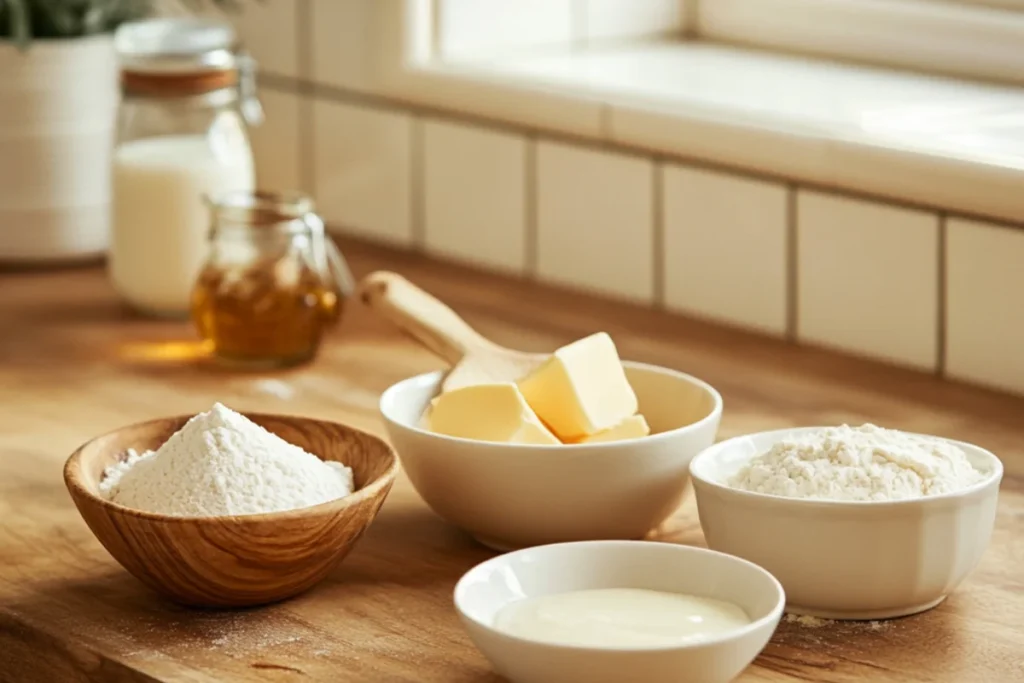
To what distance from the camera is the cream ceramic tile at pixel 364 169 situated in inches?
68.2

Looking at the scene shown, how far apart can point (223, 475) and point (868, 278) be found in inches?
24.5

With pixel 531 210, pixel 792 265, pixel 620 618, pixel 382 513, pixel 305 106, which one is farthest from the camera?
pixel 305 106

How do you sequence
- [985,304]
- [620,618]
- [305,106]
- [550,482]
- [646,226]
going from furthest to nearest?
[305,106] → [646,226] → [985,304] → [550,482] → [620,618]

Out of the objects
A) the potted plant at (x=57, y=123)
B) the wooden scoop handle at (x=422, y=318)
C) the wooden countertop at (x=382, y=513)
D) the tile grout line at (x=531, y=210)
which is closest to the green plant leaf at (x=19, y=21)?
the potted plant at (x=57, y=123)

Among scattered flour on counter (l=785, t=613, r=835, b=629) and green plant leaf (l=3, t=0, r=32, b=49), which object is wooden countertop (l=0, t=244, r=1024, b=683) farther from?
green plant leaf (l=3, t=0, r=32, b=49)

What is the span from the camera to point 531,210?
1610 mm

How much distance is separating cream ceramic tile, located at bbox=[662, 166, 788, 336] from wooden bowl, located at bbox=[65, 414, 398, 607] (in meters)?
0.55

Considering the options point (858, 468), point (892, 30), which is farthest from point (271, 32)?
point (858, 468)

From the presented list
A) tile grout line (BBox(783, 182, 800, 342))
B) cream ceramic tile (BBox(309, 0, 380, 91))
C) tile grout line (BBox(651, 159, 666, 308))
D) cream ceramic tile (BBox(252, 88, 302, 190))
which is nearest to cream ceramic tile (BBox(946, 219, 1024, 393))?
tile grout line (BBox(783, 182, 800, 342))

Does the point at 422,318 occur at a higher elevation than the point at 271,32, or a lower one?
lower

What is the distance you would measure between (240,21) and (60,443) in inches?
30.9

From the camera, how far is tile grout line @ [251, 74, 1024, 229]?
4.33 feet

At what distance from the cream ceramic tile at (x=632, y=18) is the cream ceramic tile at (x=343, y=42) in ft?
0.69

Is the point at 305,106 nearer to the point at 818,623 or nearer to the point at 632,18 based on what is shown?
the point at 632,18
